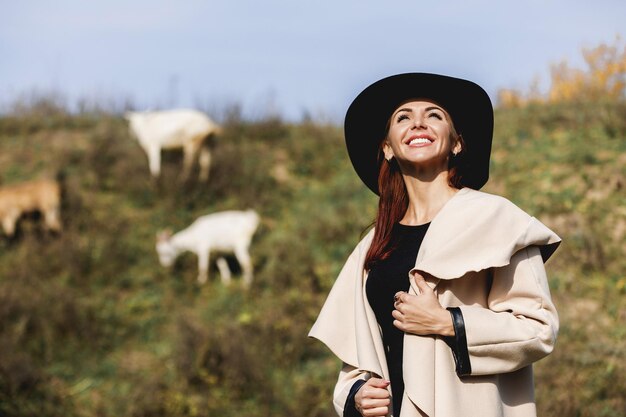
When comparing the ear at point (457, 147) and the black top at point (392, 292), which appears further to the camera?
the ear at point (457, 147)

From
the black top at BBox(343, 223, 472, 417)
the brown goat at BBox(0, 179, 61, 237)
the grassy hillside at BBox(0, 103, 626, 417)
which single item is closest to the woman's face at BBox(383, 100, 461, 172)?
the black top at BBox(343, 223, 472, 417)

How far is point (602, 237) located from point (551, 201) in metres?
1.18

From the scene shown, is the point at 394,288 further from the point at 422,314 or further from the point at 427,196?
the point at 427,196

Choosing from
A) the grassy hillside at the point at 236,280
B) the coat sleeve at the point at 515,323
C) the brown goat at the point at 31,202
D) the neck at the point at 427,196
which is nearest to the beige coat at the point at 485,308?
the coat sleeve at the point at 515,323

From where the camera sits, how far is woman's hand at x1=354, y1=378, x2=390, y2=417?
246 centimetres

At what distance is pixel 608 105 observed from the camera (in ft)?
42.6

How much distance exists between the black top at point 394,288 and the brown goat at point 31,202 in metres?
10.5

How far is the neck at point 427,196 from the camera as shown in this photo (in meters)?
2.71

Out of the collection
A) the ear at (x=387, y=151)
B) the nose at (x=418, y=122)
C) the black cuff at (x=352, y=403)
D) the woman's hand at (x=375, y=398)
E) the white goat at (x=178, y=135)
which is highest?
the nose at (x=418, y=122)

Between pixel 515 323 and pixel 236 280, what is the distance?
30.7 feet

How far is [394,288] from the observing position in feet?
8.53

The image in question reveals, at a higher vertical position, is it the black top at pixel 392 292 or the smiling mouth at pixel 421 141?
the smiling mouth at pixel 421 141

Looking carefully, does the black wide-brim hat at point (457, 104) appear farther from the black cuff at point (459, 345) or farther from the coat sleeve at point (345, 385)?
the coat sleeve at point (345, 385)

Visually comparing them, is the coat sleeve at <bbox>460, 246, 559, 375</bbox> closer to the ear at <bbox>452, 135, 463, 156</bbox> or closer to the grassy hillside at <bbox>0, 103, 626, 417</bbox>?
the ear at <bbox>452, 135, 463, 156</bbox>
